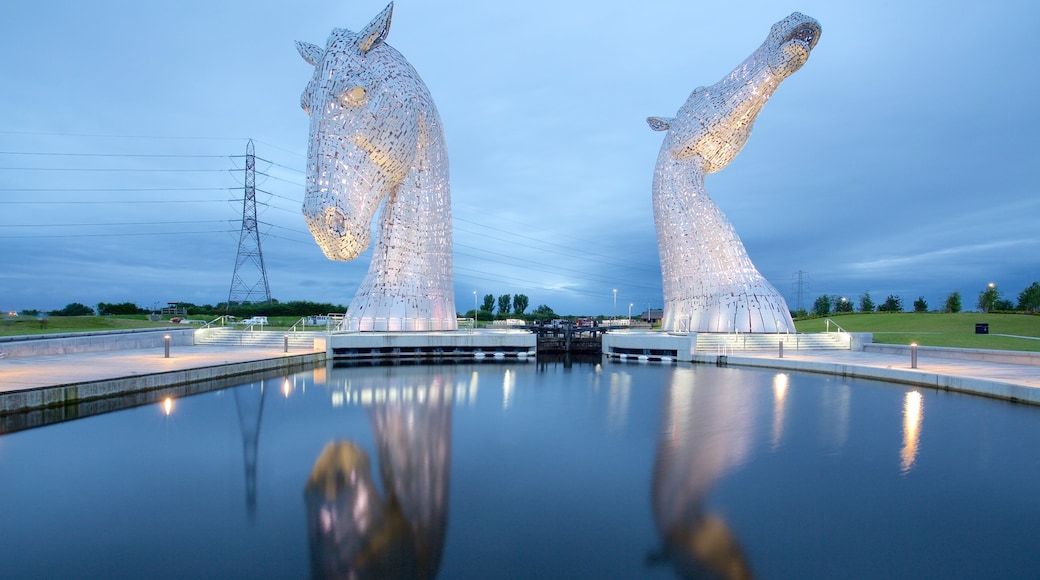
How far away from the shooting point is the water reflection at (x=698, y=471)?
4.08m

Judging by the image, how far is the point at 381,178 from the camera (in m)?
15.9

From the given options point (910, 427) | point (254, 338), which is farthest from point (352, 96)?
Result: point (910, 427)

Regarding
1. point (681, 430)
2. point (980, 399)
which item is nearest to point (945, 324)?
point (980, 399)

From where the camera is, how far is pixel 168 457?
659 centimetres

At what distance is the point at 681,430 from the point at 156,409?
8681mm

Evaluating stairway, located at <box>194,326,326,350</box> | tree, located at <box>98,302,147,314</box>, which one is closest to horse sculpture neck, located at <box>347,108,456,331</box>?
stairway, located at <box>194,326,326,350</box>

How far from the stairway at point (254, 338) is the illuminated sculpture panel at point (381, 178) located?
2.73 metres

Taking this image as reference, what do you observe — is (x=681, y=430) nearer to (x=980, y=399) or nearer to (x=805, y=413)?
(x=805, y=413)

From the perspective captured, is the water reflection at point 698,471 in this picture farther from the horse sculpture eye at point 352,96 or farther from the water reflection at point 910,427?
the horse sculpture eye at point 352,96

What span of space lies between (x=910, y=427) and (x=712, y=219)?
12.5 m

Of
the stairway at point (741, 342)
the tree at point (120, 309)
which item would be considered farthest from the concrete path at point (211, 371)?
the tree at point (120, 309)

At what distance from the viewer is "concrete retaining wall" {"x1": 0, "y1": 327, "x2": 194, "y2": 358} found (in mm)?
14930

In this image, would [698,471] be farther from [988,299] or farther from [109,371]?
[988,299]

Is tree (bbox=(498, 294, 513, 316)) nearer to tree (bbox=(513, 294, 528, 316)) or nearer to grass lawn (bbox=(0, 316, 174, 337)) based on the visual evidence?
tree (bbox=(513, 294, 528, 316))
